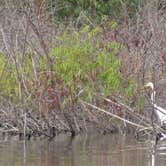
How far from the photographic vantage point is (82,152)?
15.0 meters

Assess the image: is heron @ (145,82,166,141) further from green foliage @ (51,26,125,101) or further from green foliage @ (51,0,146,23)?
green foliage @ (51,0,146,23)

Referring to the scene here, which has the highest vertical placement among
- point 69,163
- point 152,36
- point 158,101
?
point 152,36

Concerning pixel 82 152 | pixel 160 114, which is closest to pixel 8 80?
pixel 160 114

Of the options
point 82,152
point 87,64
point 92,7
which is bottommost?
point 82,152

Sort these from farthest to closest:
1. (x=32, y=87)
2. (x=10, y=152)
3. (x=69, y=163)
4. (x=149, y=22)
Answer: (x=149, y=22) < (x=32, y=87) < (x=10, y=152) < (x=69, y=163)

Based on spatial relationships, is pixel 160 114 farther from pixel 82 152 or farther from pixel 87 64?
pixel 82 152

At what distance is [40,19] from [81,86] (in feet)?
4.62

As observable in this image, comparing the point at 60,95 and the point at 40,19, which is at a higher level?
the point at 40,19

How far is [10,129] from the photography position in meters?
17.3

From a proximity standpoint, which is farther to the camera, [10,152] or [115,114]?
[115,114]

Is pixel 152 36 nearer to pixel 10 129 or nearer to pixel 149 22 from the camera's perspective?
pixel 149 22

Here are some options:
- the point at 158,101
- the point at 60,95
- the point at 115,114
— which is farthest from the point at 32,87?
the point at 158,101

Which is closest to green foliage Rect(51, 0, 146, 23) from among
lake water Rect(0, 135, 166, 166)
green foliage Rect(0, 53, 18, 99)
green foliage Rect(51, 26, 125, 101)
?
green foliage Rect(51, 26, 125, 101)

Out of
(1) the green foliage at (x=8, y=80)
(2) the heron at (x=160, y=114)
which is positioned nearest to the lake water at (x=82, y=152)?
(2) the heron at (x=160, y=114)
